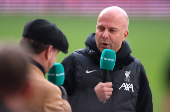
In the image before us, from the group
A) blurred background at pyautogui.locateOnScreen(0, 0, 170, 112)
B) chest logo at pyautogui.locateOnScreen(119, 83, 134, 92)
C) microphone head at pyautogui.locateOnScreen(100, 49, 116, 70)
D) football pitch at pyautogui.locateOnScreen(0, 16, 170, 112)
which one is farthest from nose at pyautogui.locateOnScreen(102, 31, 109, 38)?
football pitch at pyautogui.locateOnScreen(0, 16, 170, 112)

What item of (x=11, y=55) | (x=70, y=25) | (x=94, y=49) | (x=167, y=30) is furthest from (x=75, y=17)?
(x=11, y=55)

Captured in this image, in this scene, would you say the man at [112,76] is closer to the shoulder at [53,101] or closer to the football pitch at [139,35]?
the shoulder at [53,101]

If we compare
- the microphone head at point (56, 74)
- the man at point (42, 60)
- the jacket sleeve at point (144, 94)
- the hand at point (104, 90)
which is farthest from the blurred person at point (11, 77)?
the jacket sleeve at point (144, 94)

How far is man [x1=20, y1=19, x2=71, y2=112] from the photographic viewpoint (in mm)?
1395

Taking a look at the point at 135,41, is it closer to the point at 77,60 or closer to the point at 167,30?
the point at 167,30

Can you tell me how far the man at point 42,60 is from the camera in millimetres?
1395

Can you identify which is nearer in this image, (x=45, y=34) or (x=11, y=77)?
(x=11, y=77)

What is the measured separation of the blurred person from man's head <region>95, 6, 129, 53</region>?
1.14 m

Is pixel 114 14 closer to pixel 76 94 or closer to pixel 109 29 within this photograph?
pixel 109 29

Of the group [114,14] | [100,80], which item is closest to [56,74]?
[100,80]

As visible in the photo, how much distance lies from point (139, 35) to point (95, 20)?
275 cm

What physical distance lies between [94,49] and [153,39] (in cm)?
660

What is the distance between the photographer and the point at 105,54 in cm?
192

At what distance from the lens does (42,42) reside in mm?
1540
